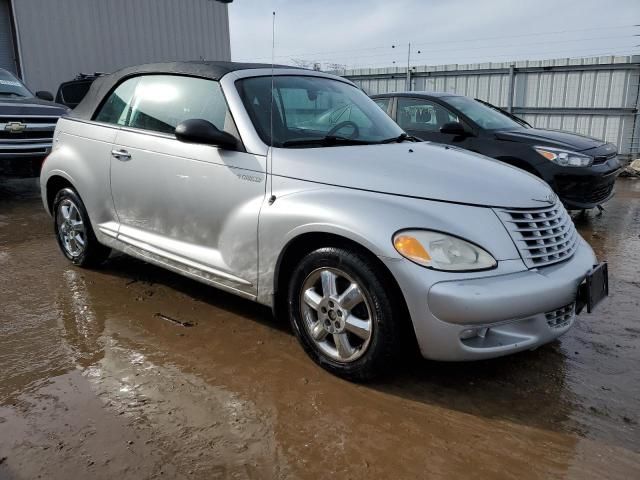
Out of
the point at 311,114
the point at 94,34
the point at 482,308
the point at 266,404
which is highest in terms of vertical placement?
the point at 94,34

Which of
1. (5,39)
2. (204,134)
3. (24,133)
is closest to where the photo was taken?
(204,134)

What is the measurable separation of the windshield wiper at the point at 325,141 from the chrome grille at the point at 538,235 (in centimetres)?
114

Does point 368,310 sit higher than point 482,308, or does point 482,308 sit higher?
point 482,308

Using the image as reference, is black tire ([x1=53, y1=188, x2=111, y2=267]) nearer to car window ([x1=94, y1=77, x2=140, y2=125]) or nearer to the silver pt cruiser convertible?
the silver pt cruiser convertible

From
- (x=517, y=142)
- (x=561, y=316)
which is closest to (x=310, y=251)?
(x=561, y=316)

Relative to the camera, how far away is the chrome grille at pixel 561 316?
2.75 meters

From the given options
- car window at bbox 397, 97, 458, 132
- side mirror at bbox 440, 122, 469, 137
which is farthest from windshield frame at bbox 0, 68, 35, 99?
side mirror at bbox 440, 122, 469, 137

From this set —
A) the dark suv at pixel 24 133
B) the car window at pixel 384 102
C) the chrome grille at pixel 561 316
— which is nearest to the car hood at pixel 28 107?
the dark suv at pixel 24 133

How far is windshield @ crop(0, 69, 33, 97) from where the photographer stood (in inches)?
331

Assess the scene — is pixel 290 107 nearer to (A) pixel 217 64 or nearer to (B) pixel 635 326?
(A) pixel 217 64

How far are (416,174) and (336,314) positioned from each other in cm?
87

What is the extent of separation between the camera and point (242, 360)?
3.13m

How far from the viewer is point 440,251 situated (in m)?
2.57

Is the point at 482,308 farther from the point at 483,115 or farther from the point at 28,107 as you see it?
the point at 28,107
